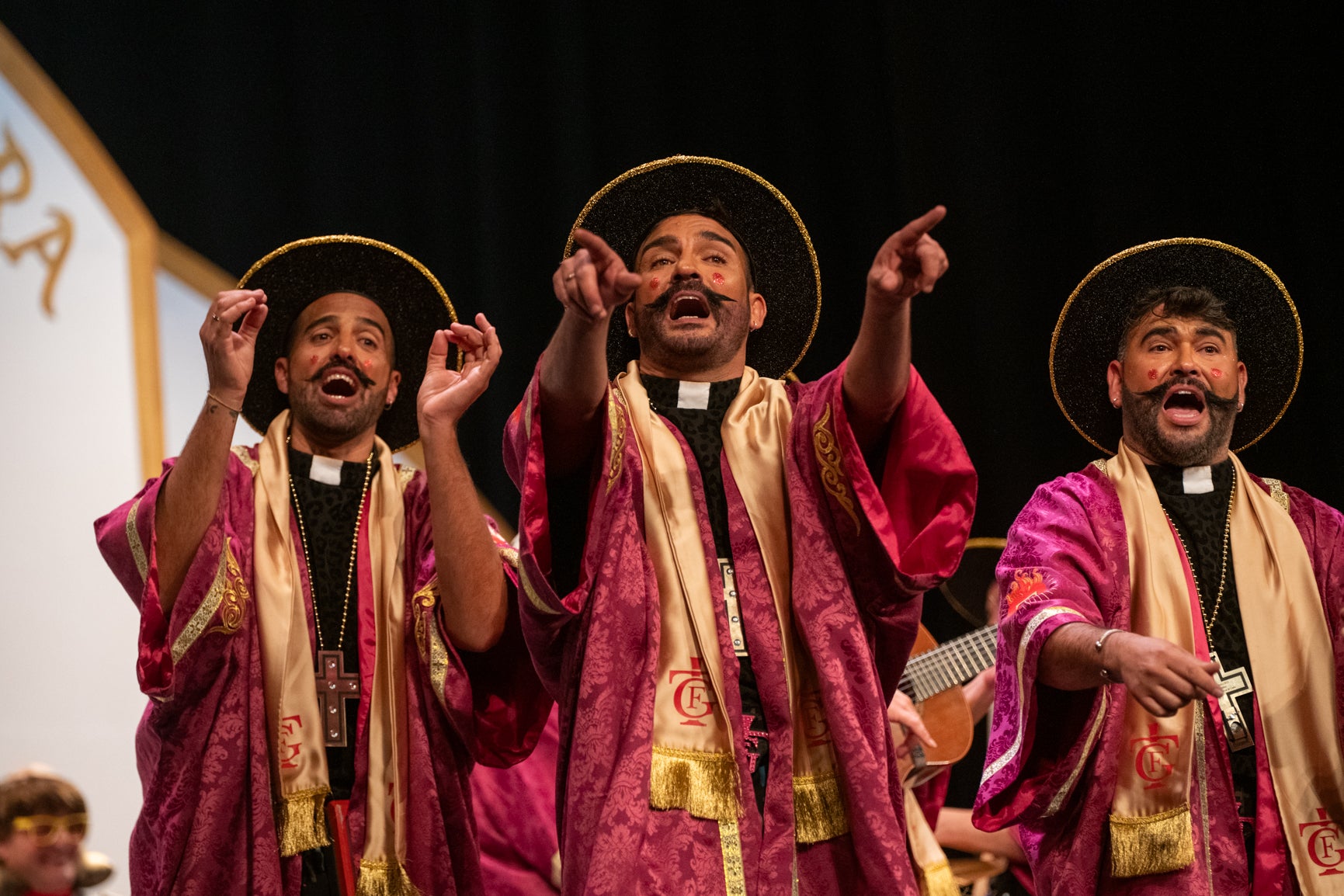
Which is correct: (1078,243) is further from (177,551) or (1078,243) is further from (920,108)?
(177,551)

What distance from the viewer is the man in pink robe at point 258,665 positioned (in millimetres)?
2807

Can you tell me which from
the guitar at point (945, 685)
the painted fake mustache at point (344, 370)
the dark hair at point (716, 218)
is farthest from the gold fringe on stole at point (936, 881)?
the painted fake mustache at point (344, 370)

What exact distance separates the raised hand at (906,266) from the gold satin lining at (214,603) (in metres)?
1.49

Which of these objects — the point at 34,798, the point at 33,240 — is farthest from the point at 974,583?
the point at 34,798

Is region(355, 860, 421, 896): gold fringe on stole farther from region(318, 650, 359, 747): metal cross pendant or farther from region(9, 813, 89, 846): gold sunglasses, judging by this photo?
region(9, 813, 89, 846): gold sunglasses

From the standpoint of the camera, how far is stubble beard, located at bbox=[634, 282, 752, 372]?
263 cm

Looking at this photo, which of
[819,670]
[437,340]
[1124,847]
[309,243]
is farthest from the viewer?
[309,243]

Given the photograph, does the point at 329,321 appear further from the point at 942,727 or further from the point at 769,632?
the point at 942,727

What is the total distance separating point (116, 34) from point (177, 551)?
2168 mm

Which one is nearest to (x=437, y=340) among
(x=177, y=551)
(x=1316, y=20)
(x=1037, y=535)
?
(x=177, y=551)

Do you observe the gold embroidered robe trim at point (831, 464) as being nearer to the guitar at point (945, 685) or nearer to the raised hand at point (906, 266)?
the raised hand at point (906, 266)

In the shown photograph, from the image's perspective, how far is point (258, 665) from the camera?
296 centimetres

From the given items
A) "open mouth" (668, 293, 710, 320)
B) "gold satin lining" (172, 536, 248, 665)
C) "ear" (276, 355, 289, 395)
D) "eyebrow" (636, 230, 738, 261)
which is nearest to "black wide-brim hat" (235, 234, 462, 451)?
"ear" (276, 355, 289, 395)

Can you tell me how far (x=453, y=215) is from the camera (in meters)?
4.55
